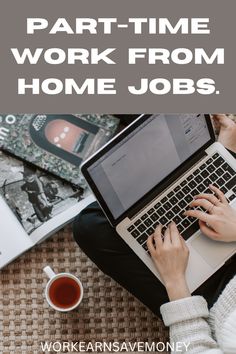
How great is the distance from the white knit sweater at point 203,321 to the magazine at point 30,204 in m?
0.27

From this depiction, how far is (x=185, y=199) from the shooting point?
1002 millimetres

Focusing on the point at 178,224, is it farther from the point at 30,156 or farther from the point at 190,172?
the point at 30,156

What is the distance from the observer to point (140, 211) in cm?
98

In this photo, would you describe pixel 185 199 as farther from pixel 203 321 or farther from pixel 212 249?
pixel 203 321

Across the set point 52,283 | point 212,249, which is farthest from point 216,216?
Answer: point 52,283

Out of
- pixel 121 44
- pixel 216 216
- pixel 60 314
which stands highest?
pixel 121 44

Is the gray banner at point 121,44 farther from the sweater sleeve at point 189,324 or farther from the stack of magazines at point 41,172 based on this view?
the sweater sleeve at point 189,324

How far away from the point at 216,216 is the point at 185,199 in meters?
0.06

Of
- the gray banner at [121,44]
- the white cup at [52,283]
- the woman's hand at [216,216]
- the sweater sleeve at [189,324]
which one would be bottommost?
the white cup at [52,283]

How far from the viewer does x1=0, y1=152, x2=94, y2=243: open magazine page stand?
1082 millimetres

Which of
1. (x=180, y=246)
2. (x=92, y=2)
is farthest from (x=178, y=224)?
(x=92, y=2)

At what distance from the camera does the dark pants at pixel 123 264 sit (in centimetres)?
98

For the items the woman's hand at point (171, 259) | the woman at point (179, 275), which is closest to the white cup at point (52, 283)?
the woman at point (179, 275)

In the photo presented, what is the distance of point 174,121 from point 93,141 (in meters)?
0.22
